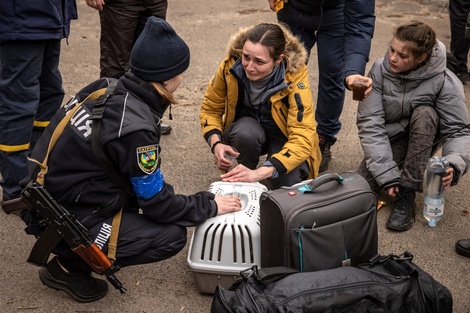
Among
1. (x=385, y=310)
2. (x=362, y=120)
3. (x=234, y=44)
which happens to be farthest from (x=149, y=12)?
(x=385, y=310)

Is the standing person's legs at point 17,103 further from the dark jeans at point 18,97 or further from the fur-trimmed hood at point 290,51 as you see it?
the fur-trimmed hood at point 290,51

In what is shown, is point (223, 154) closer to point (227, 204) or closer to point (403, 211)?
point (227, 204)

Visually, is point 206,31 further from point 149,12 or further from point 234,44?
point 234,44

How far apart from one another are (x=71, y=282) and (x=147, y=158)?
80 centimetres

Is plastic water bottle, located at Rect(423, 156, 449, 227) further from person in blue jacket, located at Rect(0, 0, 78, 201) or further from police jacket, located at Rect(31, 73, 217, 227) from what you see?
person in blue jacket, located at Rect(0, 0, 78, 201)

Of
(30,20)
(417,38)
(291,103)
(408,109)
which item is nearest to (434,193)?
(408,109)

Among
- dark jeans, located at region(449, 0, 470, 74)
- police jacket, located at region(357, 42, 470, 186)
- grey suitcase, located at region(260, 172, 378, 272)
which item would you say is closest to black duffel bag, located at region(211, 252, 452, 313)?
grey suitcase, located at region(260, 172, 378, 272)

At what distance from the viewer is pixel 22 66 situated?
12.6 feet

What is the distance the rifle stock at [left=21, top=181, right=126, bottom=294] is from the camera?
10.0ft

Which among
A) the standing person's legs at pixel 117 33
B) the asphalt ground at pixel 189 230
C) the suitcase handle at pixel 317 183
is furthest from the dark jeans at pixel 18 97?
the suitcase handle at pixel 317 183

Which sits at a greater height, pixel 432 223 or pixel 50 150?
pixel 50 150

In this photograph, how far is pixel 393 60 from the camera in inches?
160

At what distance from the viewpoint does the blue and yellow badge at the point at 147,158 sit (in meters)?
3.04

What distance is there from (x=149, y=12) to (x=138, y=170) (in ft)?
6.45
